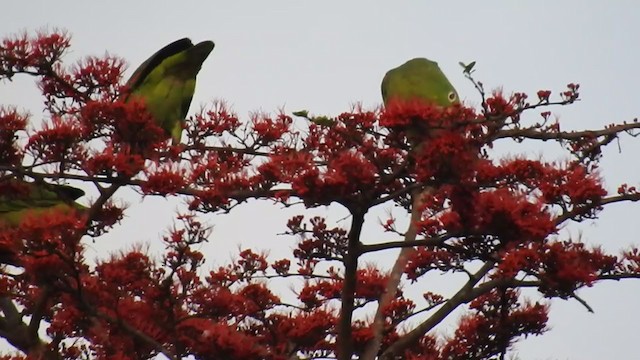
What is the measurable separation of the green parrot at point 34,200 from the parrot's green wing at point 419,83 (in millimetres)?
2015

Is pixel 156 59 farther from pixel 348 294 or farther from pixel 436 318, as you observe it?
pixel 436 318

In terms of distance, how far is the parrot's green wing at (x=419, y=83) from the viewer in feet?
18.2

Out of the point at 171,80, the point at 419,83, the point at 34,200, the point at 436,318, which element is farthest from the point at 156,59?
the point at 436,318

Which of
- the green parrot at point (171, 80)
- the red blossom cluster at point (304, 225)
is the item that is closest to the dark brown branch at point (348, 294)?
the red blossom cluster at point (304, 225)

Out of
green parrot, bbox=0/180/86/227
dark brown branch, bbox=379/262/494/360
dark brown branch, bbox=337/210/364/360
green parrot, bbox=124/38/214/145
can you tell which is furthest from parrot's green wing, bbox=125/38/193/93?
dark brown branch, bbox=379/262/494/360

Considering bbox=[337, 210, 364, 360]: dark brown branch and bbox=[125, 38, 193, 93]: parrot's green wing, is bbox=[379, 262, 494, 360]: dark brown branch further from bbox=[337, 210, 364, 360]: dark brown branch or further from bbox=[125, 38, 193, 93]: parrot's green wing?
bbox=[125, 38, 193, 93]: parrot's green wing

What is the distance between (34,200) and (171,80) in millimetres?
1254

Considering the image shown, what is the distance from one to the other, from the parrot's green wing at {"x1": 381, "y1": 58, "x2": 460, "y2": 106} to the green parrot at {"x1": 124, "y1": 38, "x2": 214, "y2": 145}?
121cm

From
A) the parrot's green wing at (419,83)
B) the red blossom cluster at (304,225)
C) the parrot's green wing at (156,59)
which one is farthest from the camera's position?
the parrot's green wing at (419,83)

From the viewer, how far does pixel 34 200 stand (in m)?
4.61

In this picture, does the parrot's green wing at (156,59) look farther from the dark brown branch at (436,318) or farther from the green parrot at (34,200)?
the dark brown branch at (436,318)

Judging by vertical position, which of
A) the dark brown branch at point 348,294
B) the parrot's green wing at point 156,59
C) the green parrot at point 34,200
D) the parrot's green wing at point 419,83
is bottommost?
the dark brown branch at point 348,294

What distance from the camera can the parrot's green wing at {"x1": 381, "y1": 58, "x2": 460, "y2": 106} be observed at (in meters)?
5.55

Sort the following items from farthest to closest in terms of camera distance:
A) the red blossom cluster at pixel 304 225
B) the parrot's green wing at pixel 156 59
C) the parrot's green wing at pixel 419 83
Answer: the parrot's green wing at pixel 419 83
the parrot's green wing at pixel 156 59
the red blossom cluster at pixel 304 225
